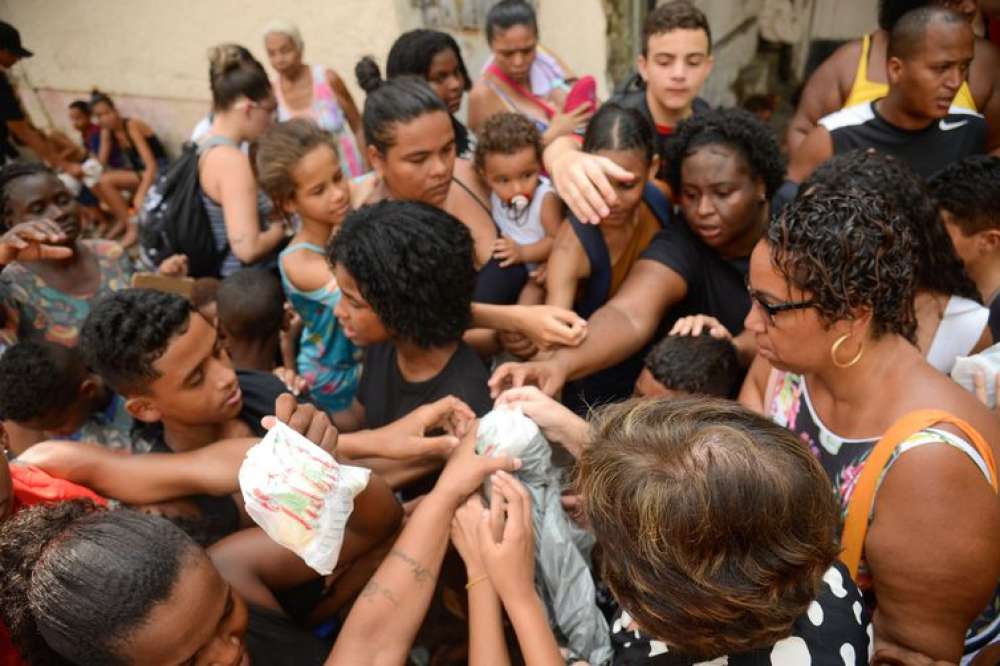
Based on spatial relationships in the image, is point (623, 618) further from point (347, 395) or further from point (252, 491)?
point (347, 395)

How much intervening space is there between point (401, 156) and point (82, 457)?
62.7 inches

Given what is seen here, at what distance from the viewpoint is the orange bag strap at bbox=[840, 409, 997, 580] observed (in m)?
1.35

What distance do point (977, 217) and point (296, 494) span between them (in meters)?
2.20

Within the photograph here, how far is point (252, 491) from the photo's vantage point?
50.8 inches

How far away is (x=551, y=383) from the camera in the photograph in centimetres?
212

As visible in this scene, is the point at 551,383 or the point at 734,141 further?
the point at 734,141

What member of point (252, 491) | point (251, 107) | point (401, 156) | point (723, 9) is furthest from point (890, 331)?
point (723, 9)

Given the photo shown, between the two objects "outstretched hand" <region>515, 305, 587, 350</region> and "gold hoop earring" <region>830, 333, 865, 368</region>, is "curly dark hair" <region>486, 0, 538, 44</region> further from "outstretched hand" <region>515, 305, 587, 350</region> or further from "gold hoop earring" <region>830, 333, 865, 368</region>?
"gold hoop earring" <region>830, 333, 865, 368</region>

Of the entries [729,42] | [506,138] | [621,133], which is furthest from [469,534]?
[729,42]

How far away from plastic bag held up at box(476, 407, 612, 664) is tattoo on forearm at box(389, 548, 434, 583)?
0.28 metres

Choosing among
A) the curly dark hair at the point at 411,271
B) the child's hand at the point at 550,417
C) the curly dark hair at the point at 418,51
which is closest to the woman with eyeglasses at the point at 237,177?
the curly dark hair at the point at 418,51

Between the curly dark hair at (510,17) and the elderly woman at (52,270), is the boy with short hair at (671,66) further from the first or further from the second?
the elderly woman at (52,270)

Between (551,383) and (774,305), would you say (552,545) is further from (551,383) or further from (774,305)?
(774,305)

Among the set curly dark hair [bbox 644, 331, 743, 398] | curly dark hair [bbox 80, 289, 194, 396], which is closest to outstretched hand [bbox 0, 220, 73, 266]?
curly dark hair [bbox 80, 289, 194, 396]
